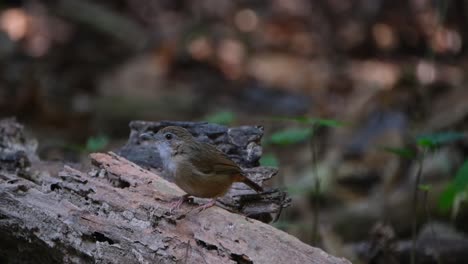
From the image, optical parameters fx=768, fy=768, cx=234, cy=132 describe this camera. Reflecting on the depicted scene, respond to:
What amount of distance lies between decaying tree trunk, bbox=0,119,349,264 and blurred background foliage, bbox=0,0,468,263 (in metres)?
3.47

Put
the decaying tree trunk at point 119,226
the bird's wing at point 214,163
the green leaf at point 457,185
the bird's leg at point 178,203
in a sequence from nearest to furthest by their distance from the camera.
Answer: the decaying tree trunk at point 119,226 < the bird's leg at point 178,203 < the bird's wing at point 214,163 < the green leaf at point 457,185

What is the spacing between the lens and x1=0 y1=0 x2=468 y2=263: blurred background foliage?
8.35 m

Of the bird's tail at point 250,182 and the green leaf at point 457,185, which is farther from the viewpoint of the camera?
the green leaf at point 457,185

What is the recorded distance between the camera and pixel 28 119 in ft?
29.7

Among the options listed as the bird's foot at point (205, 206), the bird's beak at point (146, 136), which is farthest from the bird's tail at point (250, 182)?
Answer: the bird's beak at point (146, 136)

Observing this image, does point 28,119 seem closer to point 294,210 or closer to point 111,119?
point 111,119

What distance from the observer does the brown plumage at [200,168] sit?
4.16 m

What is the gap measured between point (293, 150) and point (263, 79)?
1779 mm

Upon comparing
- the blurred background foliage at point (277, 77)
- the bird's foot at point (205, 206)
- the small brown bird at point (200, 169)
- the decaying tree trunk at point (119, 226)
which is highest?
the blurred background foliage at point (277, 77)

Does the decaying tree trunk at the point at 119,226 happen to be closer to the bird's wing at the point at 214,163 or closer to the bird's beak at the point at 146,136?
the bird's wing at the point at 214,163

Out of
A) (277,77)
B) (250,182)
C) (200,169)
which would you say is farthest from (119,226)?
(277,77)

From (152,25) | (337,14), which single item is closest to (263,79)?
(337,14)

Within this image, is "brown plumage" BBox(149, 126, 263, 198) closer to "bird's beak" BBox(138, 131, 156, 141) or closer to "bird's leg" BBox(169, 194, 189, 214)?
"bird's leg" BBox(169, 194, 189, 214)

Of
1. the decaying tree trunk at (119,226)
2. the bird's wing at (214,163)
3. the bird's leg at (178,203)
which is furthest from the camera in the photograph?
the bird's wing at (214,163)
